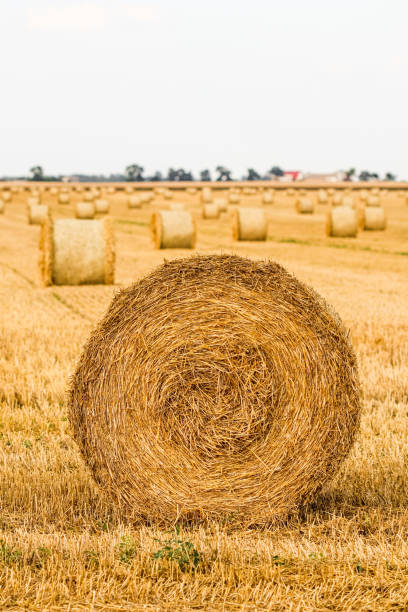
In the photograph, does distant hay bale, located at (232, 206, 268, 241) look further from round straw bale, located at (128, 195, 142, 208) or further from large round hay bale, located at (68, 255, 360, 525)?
round straw bale, located at (128, 195, 142, 208)

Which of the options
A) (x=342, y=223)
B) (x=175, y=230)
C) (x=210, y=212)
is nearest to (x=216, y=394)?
(x=175, y=230)

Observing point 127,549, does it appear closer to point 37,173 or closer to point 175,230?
point 175,230

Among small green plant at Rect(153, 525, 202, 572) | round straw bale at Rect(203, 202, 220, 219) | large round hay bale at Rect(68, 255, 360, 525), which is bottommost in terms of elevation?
small green plant at Rect(153, 525, 202, 572)

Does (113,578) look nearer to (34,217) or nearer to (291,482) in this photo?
(291,482)

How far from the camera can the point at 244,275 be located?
5.09 m

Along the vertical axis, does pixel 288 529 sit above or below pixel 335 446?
below

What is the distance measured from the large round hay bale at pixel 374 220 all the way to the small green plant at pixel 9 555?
83.4 feet

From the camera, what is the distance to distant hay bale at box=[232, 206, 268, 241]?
81.0ft

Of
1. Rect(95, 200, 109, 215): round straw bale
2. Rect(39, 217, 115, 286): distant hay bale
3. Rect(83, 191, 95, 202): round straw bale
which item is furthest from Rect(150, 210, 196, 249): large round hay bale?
Rect(83, 191, 95, 202): round straw bale

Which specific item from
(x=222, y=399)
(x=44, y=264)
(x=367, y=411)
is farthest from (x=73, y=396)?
(x=44, y=264)

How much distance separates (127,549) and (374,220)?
25294mm

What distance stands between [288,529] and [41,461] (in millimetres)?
1955

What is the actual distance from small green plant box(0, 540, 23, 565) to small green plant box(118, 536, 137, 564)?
1.64ft

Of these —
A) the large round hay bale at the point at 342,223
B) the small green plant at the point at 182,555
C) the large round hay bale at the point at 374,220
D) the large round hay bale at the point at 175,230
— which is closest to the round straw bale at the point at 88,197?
the large round hay bale at the point at 374,220
